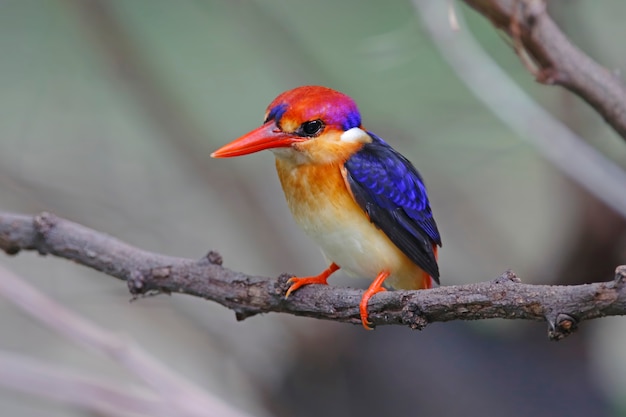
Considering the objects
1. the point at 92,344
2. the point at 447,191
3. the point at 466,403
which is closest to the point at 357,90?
the point at 447,191

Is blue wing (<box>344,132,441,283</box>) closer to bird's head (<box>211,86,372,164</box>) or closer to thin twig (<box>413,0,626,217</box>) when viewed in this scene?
bird's head (<box>211,86,372,164</box>)

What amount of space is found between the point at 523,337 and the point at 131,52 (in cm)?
Answer: 213

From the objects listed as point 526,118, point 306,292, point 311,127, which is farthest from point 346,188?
point 526,118

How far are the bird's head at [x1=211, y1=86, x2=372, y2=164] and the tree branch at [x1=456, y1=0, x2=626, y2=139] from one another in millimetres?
537

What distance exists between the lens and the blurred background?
11.1 feet

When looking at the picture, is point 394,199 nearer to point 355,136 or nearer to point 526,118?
point 355,136

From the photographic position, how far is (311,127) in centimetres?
217

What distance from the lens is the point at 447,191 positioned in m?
4.18

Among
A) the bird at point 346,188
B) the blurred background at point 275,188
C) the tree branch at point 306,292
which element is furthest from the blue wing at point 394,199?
the blurred background at point 275,188

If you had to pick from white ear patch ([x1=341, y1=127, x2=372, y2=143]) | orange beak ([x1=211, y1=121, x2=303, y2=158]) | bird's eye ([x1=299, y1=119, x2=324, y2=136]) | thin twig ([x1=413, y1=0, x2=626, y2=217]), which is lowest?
orange beak ([x1=211, y1=121, x2=303, y2=158])

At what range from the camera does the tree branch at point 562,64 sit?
7.70 feet

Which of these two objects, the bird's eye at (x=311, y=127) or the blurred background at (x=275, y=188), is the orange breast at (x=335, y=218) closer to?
the bird's eye at (x=311, y=127)

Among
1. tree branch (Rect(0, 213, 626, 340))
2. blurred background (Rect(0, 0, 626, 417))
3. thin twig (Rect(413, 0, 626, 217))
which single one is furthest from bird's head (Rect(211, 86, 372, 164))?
blurred background (Rect(0, 0, 626, 417))

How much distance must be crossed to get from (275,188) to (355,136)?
1.94 m
